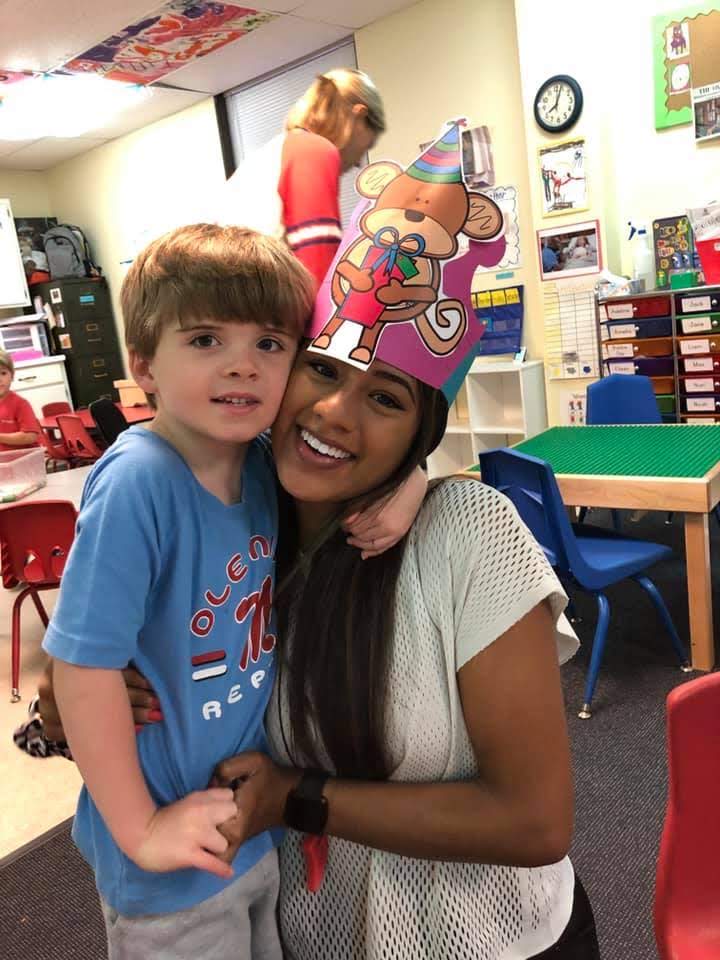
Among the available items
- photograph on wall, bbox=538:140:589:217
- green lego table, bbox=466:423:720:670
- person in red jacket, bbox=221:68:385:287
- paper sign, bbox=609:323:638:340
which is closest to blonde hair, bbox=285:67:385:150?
person in red jacket, bbox=221:68:385:287

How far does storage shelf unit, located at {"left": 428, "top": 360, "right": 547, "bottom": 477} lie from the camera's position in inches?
195

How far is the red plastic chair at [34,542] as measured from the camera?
3045mm

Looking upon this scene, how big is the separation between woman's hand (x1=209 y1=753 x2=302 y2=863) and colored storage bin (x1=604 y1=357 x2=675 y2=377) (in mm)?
3652

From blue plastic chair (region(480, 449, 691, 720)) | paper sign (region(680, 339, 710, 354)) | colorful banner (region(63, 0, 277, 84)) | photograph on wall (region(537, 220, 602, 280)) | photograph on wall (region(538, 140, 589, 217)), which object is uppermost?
colorful banner (region(63, 0, 277, 84))

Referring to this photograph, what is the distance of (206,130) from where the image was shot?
6426 millimetres

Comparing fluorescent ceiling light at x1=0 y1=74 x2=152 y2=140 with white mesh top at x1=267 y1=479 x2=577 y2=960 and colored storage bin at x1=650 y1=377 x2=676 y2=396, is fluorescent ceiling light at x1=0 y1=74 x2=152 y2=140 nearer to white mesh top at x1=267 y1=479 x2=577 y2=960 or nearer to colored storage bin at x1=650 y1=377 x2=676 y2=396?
colored storage bin at x1=650 y1=377 x2=676 y2=396

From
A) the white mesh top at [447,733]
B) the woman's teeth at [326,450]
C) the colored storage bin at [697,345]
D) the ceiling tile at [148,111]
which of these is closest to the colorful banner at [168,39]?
the ceiling tile at [148,111]

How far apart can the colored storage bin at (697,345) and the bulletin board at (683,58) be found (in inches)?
51.8

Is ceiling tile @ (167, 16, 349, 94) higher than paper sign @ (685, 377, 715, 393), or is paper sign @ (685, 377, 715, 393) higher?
ceiling tile @ (167, 16, 349, 94)

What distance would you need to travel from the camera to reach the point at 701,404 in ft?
12.8

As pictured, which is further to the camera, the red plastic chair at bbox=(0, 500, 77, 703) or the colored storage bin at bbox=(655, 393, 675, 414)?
the colored storage bin at bbox=(655, 393, 675, 414)

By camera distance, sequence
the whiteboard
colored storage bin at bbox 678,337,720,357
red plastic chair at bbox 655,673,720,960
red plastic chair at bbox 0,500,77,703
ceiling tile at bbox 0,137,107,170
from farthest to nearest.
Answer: the whiteboard
ceiling tile at bbox 0,137,107,170
colored storage bin at bbox 678,337,720,357
red plastic chair at bbox 0,500,77,703
red plastic chair at bbox 655,673,720,960

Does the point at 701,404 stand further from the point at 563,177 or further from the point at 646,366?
the point at 563,177

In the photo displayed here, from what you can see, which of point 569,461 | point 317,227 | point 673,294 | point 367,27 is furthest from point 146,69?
point 317,227
